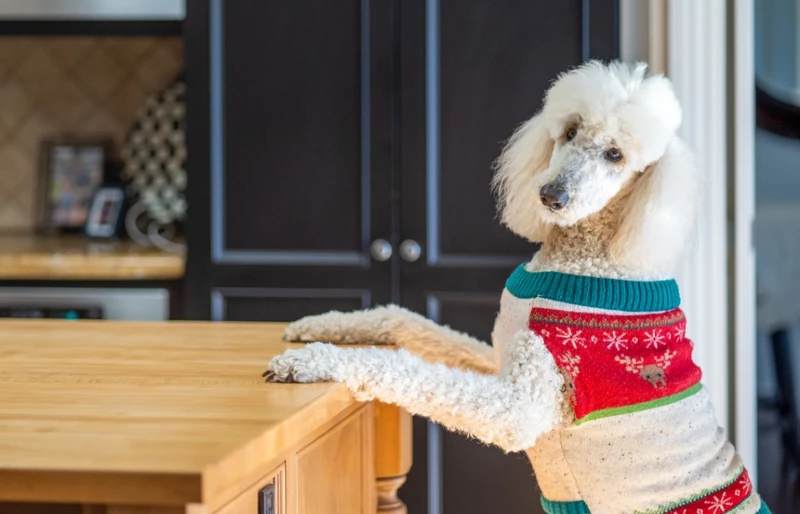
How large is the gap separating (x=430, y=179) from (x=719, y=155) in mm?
666

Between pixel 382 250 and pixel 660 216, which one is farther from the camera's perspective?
pixel 382 250

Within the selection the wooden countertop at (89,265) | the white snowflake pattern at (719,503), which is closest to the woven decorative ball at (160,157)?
the wooden countertop at (89,265)

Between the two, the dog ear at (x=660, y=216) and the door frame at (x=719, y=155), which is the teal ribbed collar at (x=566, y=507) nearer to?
the dog ear at (x=660, y=216)

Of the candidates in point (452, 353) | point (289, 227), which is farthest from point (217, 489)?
point (289, 227)

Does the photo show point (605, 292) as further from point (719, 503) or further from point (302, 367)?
point (302, 367)

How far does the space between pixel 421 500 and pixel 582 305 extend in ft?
3.83

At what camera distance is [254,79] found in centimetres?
218

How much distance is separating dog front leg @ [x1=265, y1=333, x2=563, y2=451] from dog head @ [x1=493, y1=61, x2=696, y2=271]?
0.18 meters

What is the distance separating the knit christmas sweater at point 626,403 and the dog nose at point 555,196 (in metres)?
0.09

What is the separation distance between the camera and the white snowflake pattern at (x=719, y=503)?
114 centimetres

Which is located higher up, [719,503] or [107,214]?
[107,214]

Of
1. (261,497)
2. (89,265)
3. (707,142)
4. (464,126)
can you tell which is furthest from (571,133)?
A: (89,265)

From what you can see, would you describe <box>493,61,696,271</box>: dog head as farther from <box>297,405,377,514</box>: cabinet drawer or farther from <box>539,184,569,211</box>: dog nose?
<box>297,405,377,514</box>: cabinet drawer

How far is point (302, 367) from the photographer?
3.06 ft
